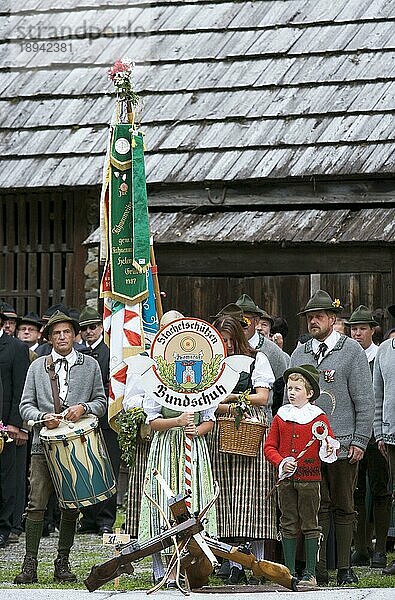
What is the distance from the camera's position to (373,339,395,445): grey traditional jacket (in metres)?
9.96

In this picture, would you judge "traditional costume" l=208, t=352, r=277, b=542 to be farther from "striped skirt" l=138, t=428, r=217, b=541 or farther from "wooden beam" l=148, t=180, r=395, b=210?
"wooden beam" l=148, t=180, r=395, b=210

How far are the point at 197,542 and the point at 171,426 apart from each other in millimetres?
1065

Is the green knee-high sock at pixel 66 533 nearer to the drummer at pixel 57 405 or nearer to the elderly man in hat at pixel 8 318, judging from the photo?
the drummer at pixel 57 405

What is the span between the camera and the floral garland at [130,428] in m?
9.40

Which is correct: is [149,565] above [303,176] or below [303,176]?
below

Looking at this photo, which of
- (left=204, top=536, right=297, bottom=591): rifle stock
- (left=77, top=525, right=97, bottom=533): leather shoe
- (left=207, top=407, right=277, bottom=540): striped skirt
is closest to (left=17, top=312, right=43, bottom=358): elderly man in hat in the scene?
(left=77, top=525, right=97, bottom=533): leather shoe

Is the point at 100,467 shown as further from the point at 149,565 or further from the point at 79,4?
the point at 79,4

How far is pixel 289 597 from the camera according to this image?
25.2ft

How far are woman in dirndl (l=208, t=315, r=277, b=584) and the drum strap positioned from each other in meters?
1.09

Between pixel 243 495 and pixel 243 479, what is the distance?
11cm

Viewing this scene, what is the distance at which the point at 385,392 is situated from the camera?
10.1 meters

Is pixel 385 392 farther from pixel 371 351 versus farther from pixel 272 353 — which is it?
pixel 371 351

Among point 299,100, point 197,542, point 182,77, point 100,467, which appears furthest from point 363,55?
point 197,542

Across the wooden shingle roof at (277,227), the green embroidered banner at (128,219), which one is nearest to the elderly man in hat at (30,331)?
the wooden shingle roof at (277,227)
